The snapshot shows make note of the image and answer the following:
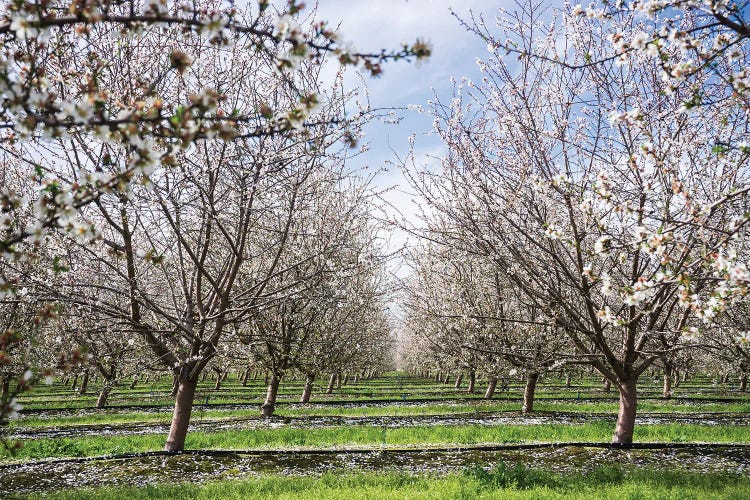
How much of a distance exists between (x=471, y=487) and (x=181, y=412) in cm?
544

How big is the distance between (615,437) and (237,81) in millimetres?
9848

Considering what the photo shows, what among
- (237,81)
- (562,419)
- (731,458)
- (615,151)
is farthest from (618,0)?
(562,419)

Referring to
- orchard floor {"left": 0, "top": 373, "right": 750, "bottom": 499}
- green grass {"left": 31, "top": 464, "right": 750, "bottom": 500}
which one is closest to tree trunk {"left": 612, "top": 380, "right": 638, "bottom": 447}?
orchard floor {"left": 0, "top": 373, "right": 750, "bottom": 499}

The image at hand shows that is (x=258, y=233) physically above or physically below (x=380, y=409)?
above

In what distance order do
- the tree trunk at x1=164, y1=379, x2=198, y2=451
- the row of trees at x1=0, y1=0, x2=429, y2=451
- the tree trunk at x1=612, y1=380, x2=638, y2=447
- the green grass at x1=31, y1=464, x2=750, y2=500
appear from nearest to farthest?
1. the row of trees at x1=0, y1=0, x2=429, y2=451
2. the green grass at x1=31, y1=464, x2=750, y2=500
3. the tree trunk at x1=164, y1=379, x2=198, y2=451
4. the tree trunk at x1=612, y1=380, x2=638, y2=447

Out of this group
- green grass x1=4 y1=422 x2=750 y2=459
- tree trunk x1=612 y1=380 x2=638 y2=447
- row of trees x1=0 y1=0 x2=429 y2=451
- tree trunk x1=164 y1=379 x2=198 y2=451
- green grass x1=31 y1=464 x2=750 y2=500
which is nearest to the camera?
row of trees x1=0 y1=0 x2=429 y2=451

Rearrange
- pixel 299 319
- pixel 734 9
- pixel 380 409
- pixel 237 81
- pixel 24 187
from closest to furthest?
1. pixel 734 9
2. pixel 237 81
3. pixel 24 187
4. pixel 299 319
5. pixel 380 409

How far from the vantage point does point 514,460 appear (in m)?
9.39

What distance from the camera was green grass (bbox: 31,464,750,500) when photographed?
21.7 ft

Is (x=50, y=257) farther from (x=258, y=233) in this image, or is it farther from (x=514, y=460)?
(x=514, y=460)

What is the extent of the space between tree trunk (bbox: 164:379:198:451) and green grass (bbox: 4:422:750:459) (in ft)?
4.35

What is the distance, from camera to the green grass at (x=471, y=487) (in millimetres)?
6625

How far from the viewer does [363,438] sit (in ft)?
37.3

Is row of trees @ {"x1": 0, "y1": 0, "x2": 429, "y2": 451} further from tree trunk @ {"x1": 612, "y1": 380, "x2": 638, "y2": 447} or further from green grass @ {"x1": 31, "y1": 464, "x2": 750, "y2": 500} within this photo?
tree trunk @ {"x1": 612, "y1": 380, "x2": 638, "y2": 447}
